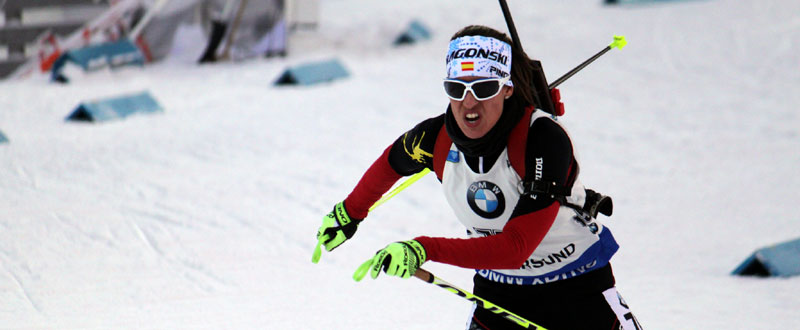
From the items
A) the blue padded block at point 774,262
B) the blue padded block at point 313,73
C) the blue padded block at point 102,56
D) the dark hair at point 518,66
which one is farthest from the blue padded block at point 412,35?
the dark hair at point 518,66

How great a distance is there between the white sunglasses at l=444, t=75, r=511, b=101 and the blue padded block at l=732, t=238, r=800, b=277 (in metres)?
3.15

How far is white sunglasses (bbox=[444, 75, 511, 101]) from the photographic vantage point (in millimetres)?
2512

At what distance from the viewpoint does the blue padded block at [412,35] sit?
12109mm

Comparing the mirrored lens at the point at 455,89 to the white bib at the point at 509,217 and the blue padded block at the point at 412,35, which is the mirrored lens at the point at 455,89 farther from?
the blue padded block at the point at 412,35

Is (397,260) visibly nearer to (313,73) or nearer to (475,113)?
(475,113)

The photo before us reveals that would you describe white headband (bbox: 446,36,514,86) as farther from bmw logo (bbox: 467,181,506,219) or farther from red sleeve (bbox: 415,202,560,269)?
red sleeve (bbox: 415,202,560,269)

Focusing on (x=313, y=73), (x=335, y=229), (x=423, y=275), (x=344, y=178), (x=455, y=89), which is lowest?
(x=313, y=73)

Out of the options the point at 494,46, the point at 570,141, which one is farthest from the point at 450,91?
the point at 570,141

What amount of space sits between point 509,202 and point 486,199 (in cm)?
7

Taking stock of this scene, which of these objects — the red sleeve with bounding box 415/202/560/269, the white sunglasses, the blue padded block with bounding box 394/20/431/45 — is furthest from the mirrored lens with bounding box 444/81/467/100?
the blue padded block with bounding box 394/20/431/45

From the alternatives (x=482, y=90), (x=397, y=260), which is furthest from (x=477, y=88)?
(x=397, y=260)

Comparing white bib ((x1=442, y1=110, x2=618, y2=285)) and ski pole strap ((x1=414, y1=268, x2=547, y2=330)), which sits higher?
white bib ((x1=442, y1=110, x2=618, y2=285))

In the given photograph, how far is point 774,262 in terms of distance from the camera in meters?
5.11

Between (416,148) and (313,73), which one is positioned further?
(313,73)
